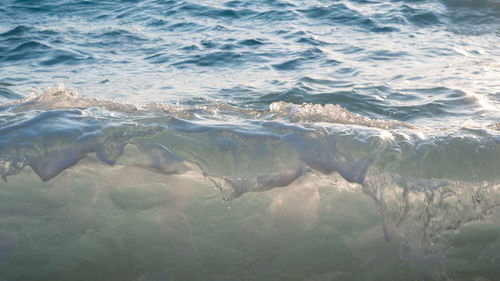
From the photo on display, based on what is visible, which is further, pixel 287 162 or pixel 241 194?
pixel 287 162

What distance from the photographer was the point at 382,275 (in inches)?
79.7

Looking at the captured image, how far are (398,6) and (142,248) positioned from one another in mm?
8691

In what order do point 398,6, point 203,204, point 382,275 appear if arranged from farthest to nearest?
point 398,6 → point 203,204 → point 382,275

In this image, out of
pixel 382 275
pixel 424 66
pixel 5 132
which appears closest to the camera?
pixel 382 275

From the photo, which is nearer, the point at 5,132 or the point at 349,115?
the point at 5,132

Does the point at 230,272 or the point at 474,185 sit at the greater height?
the point at 474,185

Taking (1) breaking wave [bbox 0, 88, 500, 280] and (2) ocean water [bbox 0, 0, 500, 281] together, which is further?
(1) breaking wave [bbox 0, 88, 500, 280]

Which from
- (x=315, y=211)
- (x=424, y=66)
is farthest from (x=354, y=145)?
(x=424, y=66)

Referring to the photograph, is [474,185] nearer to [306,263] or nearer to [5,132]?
[306,263]

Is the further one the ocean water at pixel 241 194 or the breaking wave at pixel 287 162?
the breaking wave at pixel 287 162

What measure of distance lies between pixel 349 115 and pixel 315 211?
0.98 m

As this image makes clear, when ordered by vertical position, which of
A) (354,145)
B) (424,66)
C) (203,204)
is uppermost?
(354,145)

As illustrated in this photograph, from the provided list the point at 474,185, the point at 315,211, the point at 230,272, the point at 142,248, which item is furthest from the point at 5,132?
the point at 474,185

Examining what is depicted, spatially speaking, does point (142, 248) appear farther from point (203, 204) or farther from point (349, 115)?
point (349, 115)
